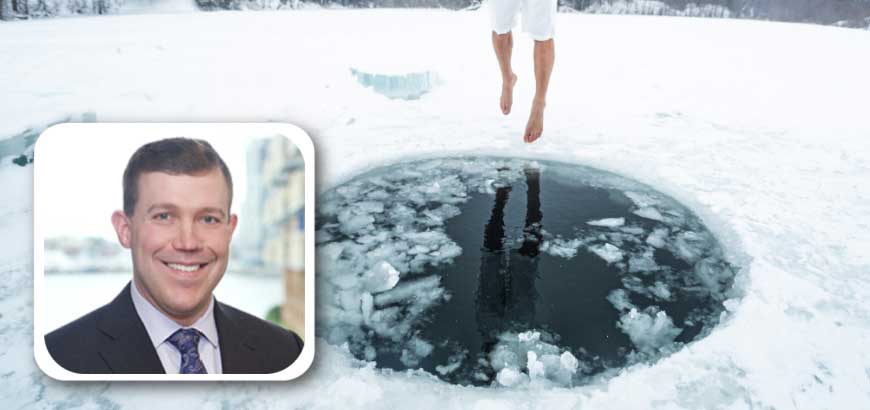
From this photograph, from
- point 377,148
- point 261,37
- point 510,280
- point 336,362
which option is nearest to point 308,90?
point 377,148

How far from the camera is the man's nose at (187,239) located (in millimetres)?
933

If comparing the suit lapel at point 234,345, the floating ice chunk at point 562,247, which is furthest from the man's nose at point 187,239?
the floating ice chunk at point 562,247

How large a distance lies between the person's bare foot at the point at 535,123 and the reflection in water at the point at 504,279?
0.56 m

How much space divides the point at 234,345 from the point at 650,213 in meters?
1.61

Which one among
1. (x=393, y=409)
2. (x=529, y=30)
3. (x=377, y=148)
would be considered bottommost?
(x=393, y=409)

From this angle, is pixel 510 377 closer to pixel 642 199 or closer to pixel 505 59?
pixel 642 199

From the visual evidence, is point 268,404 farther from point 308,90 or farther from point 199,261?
point 308,90

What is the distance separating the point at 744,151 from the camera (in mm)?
2713

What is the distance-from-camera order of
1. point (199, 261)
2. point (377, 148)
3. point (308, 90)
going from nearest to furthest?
point (199, 261) < point (377, 148) < point (308, 90)

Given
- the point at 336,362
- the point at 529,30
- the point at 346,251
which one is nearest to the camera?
the point at 336,362

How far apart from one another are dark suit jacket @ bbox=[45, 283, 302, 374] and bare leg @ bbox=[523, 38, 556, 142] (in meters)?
1.73

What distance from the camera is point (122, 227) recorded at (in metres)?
0.95

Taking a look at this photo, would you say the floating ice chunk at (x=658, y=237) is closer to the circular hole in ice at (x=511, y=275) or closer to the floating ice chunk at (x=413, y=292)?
the circular hole in ice at (x=511, y=275)

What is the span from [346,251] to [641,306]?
86cm
